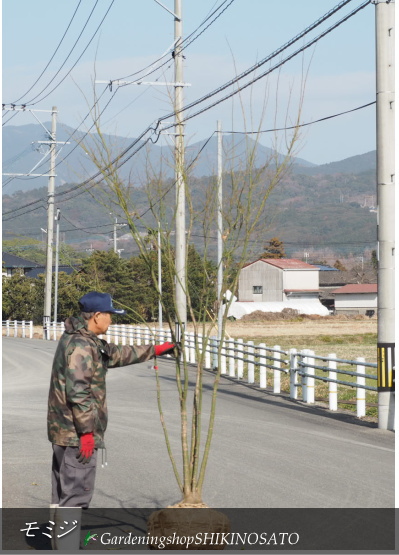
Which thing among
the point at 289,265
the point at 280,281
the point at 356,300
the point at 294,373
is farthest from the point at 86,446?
the point at 289,265

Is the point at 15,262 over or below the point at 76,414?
over

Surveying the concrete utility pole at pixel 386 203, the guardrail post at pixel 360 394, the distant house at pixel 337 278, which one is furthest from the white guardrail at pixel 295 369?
the distant house at pixel 337 278

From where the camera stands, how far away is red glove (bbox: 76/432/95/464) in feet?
23.5

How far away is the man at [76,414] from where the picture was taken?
7160mm

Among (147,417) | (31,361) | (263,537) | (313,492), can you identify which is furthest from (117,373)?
(263,537)

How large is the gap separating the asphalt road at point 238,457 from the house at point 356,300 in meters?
115

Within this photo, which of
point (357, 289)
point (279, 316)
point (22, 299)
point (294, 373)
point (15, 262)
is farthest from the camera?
point (357, 289)

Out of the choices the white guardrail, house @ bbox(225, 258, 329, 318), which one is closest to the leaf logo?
the white guardrail

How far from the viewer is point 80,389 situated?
7152 millimetres

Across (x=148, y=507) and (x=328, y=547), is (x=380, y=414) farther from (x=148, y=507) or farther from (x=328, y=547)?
(x=328, y=547)

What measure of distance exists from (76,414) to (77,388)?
180mm

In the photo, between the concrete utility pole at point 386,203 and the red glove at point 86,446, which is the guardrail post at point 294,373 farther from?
the red glove at point 86,446

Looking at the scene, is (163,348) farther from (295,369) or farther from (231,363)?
(231,363)

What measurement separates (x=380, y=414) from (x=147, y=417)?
163 inches
